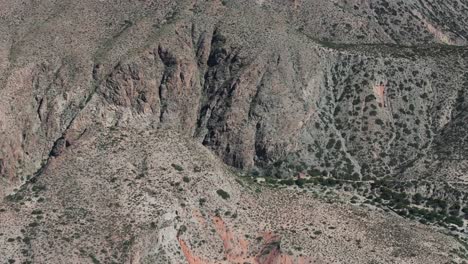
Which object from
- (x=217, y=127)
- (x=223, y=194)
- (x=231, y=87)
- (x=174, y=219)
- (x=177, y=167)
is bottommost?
(x=174, y=219)

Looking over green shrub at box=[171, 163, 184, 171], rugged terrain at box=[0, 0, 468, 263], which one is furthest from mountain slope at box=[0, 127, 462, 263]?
rugged terrain at box=[0, 0, 468, 263]

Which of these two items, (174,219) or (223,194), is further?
(223,194)

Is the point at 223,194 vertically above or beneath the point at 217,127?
beneath

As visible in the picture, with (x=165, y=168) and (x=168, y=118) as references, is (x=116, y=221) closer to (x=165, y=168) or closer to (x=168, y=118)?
(x=165, y=168)

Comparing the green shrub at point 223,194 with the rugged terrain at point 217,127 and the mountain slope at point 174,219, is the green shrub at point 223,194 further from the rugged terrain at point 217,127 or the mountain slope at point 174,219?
the rugged terrain at point 217,127

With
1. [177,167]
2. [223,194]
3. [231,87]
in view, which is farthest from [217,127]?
[223,194]

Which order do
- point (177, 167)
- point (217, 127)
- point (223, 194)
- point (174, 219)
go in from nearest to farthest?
point (174, 219), point (223, 194), point (177, 167), point (217, 127)

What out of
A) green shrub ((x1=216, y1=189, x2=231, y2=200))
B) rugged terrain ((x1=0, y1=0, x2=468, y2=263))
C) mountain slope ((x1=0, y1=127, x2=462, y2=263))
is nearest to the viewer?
mountain slope ((x1=0, y1=127, x2=462, y2=263))

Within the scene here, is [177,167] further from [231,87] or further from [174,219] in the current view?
[231,87]

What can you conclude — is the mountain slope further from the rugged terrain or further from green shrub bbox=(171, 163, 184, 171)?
the rugged terrain

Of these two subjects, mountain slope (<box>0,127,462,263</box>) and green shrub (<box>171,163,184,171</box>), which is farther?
green shrub (<box>171,163,184,171</box>)
